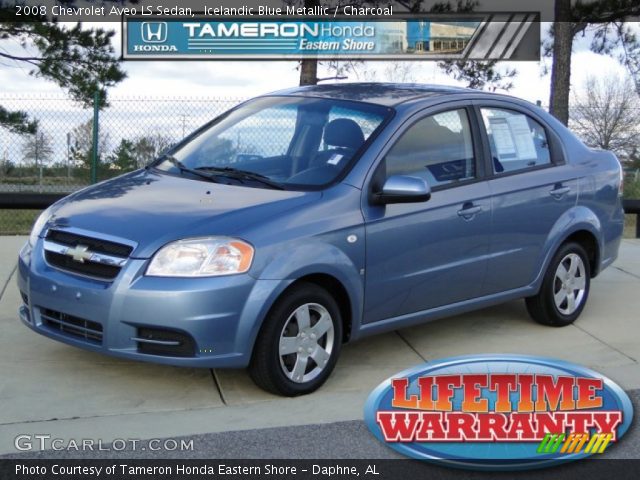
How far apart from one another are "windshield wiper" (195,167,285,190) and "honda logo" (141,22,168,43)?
31.9ft

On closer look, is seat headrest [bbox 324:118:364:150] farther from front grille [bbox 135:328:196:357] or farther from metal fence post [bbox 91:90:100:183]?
metal fence post [bbox 91:90:100:183]

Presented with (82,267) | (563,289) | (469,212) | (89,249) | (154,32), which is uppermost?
(154,32)

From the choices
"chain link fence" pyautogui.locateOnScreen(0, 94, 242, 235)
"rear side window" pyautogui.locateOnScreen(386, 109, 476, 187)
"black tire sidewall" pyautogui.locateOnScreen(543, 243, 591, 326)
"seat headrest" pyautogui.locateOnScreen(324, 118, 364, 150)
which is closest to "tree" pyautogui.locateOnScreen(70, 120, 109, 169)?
"chain link fence" pyautogui.locateOnScreen(0, 94, 242, 235)

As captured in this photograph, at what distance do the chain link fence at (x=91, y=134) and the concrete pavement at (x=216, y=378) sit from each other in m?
4.76

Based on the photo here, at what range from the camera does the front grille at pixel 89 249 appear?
17.1 ft

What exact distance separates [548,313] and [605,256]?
78cm

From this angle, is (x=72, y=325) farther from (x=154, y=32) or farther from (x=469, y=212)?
(x=154, y=32)

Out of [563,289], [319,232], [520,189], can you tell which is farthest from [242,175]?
[563,289]

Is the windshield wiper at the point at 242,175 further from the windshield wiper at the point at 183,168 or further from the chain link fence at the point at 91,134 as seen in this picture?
the chain link fence at the point at 91,134

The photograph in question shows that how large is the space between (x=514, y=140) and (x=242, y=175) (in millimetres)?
2066

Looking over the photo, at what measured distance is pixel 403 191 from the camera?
5668 mm

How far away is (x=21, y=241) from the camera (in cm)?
989

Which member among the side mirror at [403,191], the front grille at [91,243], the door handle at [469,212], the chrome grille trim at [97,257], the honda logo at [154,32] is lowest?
the chrome grille trim at [97,257]

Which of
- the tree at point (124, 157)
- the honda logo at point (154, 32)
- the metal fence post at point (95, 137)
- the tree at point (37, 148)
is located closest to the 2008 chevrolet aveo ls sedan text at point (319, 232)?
the metal fence post at point (95, 137)
